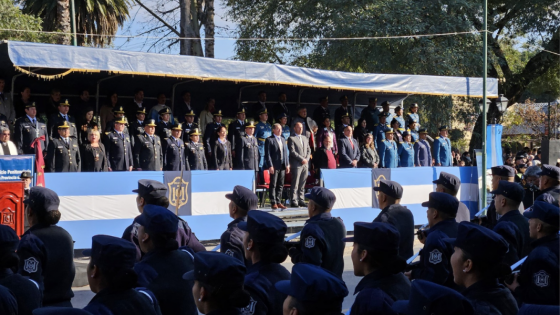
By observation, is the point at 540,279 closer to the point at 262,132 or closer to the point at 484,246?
the point at 484,246

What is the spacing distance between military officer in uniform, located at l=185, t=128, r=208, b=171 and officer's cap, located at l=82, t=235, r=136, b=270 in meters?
9.70

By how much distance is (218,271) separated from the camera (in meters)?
3.26

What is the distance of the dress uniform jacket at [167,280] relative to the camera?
13.8 feet

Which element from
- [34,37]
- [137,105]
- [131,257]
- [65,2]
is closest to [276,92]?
[137,105]

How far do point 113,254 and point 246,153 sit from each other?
10.5 meters

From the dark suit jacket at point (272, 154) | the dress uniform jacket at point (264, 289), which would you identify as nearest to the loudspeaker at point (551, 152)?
the dark suit jacket at point (272, 154)

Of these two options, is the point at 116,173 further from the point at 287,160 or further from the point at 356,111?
the point at 356,111

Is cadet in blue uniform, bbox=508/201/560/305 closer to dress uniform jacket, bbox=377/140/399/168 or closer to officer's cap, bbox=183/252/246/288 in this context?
officer's cap, bbox=183/252/246/288

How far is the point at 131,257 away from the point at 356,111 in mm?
15552

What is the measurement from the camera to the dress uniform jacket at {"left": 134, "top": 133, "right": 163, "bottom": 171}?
1279 cm

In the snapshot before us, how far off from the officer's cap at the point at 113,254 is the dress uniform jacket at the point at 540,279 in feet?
9.60

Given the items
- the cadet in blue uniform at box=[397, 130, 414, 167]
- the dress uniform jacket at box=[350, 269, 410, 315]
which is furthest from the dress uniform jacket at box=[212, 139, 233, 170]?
the dress uniform jacket at box=[350, 269, 410, 315]

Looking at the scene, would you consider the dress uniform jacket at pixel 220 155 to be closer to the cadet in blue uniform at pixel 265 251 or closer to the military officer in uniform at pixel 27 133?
the military officer in uniform at pixel 27 133

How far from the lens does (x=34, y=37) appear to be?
826 inches
